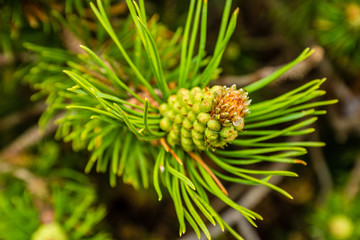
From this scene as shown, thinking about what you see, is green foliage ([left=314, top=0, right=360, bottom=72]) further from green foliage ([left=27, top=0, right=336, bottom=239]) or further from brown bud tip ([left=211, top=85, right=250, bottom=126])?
brown bud tip ([left=211, top=85, right=250, bottom=126])

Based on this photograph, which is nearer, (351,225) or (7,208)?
(7,208)

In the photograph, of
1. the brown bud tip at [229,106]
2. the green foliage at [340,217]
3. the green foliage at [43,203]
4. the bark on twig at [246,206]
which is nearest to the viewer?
the brown bud tip at [229,106]

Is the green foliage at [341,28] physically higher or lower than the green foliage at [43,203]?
higher

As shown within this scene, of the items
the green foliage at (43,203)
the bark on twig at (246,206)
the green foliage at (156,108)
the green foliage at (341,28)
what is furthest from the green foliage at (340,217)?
the green foliage at (43,203)

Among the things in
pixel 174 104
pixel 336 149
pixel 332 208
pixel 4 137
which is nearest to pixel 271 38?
pixel 336 149

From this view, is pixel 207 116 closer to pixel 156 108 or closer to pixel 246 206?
pixel 156 108

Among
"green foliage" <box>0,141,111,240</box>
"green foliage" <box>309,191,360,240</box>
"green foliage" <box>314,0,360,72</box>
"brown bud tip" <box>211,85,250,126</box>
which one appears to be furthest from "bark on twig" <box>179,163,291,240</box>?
"brown bud tip" <box>211,85,250,126</box>

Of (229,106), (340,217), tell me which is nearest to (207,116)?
(229,106)

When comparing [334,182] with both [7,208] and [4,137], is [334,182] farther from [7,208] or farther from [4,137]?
[4,137]

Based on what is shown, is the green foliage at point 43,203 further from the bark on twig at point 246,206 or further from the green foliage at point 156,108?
Result: the bark on twig at point 246,206
